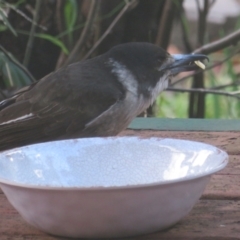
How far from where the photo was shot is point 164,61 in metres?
2.48

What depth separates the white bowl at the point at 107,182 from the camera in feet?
3.38

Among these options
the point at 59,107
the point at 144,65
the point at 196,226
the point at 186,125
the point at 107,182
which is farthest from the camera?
the point at 144,65

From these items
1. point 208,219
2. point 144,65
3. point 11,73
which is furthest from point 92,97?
point 208,219

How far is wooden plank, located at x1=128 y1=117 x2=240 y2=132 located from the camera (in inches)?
85.0

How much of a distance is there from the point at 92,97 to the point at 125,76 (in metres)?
0.19

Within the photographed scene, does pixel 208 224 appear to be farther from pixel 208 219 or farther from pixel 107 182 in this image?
pixel 107 182

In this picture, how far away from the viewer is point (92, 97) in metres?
2.29

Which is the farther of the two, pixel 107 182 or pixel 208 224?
pixel 107 182

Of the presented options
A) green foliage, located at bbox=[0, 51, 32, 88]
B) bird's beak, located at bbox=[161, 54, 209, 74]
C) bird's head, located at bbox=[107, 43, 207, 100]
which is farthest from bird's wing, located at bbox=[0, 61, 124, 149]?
green foliage, located at bbox=[0, 51, 32, 88]

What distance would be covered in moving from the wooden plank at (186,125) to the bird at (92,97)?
0.07 m

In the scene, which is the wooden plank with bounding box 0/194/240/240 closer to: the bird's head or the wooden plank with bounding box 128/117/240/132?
the wooden plank with bounding box 128/117/240/132

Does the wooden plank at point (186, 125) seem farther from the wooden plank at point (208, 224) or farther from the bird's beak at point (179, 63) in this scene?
the wooden plank at point (208, 224)

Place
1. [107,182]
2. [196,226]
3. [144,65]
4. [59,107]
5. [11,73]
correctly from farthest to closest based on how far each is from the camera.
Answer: [11,73]
[144,65]
[59,107]
[107,182]
[196,226]

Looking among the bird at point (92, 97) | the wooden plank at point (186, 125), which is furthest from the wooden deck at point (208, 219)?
the bird at point (92, 97)
